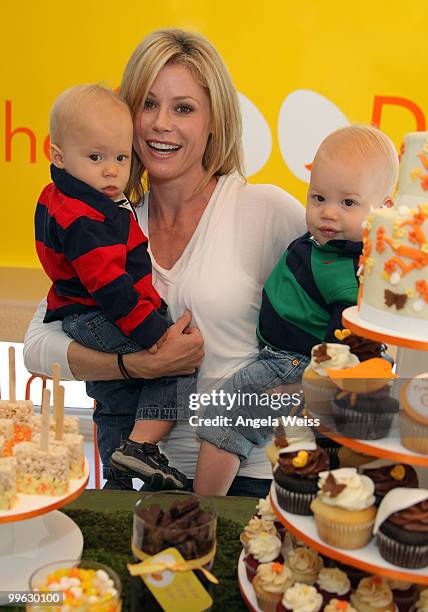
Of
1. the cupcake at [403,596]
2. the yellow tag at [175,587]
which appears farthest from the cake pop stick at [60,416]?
the cupcake at [403,596]

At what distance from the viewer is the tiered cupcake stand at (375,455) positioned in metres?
1.27

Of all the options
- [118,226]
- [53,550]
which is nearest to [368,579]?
[53,550]

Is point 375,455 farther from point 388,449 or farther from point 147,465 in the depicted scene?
point 147,465

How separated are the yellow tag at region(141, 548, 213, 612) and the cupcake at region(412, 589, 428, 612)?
0.39m

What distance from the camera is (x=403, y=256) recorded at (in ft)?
4.33

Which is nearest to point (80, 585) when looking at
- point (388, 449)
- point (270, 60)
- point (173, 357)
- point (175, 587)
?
point (175, 587)

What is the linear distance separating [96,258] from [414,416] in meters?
1.09

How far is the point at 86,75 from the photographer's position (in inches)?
155

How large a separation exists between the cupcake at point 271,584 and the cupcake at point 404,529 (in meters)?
0.24

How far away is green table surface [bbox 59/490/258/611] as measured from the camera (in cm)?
Result: 160

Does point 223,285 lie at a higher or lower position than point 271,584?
higher

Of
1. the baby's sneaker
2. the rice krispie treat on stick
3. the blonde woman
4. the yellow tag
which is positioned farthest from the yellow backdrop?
the yellow tag

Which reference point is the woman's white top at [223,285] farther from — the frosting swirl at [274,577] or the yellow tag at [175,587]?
the yellow tag at [175,587]

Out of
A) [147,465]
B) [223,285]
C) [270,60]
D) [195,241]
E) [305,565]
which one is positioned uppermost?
[270,60]
